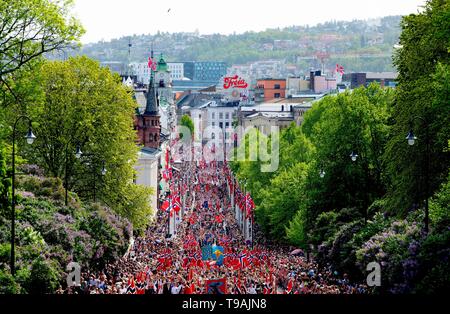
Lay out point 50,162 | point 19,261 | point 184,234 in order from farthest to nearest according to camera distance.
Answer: point 184,234, point 50,162, point 19,261

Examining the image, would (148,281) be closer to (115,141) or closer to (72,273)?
(72,273)

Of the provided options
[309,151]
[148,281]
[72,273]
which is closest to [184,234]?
[309,151]

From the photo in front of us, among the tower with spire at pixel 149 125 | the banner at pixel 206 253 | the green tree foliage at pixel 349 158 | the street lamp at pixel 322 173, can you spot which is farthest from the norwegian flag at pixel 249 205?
the tower with spire at pixel 149 125

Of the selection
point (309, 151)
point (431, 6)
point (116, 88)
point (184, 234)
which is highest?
point (431, 6)

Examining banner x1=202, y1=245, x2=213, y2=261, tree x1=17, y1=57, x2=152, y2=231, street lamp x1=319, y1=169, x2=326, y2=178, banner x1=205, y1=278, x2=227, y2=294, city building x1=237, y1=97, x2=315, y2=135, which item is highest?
tree x1=17, y1=57, x2=152, y2=231

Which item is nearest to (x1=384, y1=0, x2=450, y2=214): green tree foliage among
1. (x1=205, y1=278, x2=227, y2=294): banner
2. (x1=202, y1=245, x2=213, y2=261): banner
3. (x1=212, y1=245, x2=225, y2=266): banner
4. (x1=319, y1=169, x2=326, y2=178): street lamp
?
(x1=205, y1=278, x2=227, y2=294): banner

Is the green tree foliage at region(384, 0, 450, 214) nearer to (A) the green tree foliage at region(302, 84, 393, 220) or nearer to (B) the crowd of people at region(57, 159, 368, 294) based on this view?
(B) the crowd of people at region(57, 159, 368, 294)

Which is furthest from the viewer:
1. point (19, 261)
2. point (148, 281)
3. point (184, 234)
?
point (184, 234)
